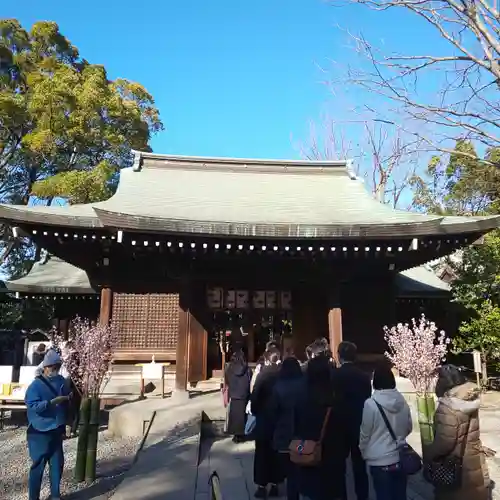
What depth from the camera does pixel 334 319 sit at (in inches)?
380

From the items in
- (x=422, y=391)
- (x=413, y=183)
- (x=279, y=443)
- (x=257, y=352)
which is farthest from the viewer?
(x=413, y=183)

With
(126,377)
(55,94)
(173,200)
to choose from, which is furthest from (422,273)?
(55,94)

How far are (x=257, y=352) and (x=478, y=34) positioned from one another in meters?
11.6

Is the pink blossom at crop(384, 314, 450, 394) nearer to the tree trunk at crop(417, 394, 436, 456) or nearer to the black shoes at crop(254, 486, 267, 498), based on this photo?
the tree trunk at crop(417, 394, 436, 456)

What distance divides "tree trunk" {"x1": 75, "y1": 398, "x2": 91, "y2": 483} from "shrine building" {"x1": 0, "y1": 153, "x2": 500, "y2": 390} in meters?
3.44

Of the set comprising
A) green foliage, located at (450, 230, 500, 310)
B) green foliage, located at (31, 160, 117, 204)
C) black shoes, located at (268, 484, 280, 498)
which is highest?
green foliage, located at (31, 160, 117, 204)

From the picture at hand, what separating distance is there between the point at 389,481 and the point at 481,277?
10.3 meters

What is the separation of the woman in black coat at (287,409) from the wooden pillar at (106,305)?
256 inches

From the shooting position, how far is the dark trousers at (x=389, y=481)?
331cm

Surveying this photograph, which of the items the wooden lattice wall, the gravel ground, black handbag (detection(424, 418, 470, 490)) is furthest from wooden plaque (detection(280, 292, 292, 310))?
black handbag (detection(424, 418, 470, 490))

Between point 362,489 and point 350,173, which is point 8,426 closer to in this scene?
point 362,489

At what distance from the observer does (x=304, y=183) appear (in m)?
13.5

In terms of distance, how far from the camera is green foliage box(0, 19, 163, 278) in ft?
59.7

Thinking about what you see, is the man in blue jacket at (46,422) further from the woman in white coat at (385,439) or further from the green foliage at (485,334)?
the green foliage at (485,334)
